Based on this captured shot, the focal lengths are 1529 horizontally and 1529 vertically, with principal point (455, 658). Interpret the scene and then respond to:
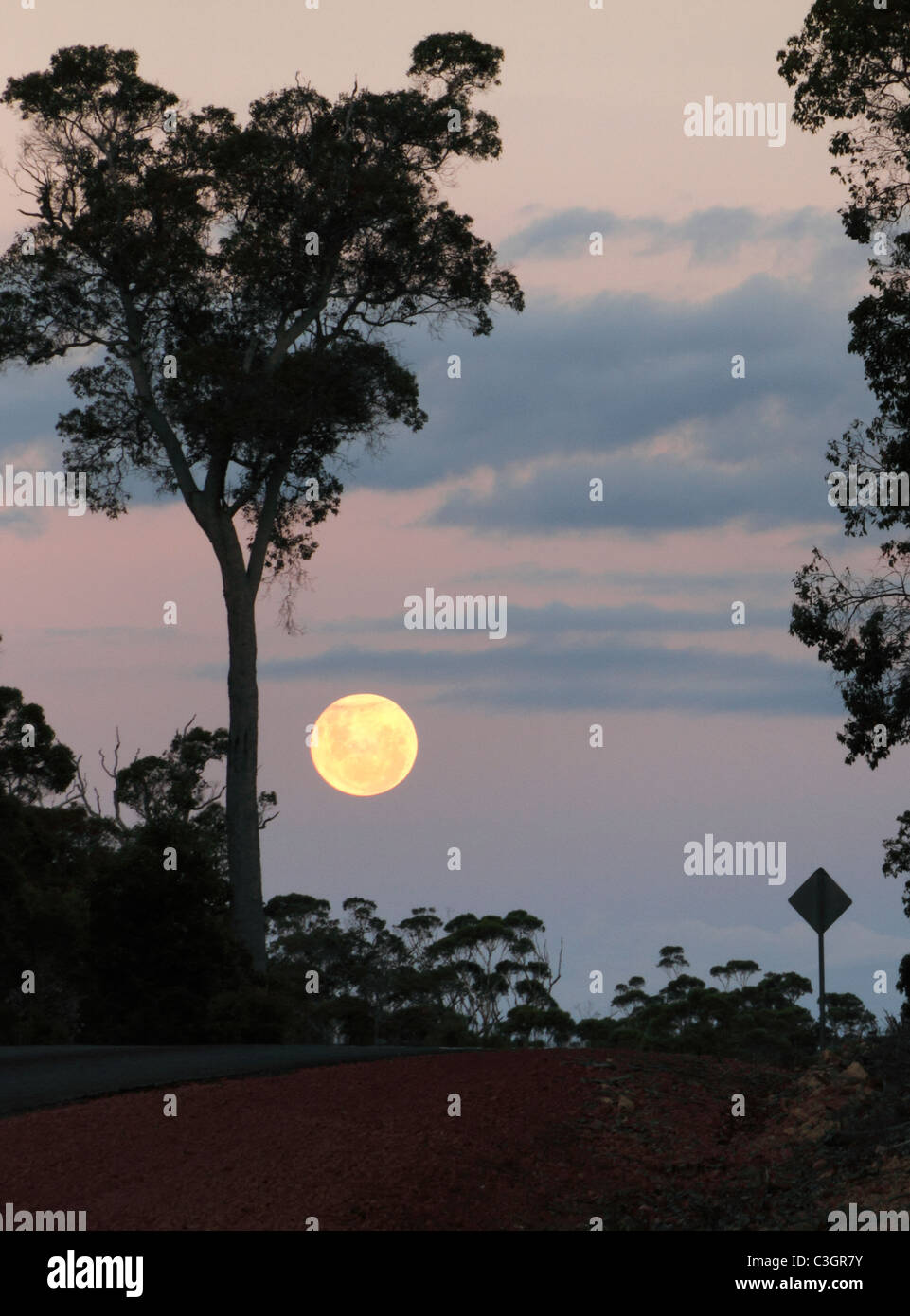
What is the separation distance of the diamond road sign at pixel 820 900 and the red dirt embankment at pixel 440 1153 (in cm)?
462

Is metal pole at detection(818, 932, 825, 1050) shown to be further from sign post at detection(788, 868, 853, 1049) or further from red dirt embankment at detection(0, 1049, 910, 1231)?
red dirt embankment at detection(0, 1049, 910, 1231)

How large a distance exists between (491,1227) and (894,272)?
1870 cm

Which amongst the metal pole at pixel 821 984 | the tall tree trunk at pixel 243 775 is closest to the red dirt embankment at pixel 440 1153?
the metal pole at pixel 821 984

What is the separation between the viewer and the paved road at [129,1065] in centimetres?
1661

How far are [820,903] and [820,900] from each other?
0.04 meters

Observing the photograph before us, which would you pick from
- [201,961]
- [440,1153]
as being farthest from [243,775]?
[440,1153]

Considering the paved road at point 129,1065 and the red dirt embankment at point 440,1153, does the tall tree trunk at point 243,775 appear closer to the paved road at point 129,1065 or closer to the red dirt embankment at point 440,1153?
the paved road at point 129,1065

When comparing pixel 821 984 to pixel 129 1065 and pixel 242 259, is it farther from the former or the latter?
pixel 242 259

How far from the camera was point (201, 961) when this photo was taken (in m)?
27.4

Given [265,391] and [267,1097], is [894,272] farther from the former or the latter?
[267,1097]

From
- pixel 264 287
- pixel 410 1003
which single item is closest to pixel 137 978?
pixel 264 287

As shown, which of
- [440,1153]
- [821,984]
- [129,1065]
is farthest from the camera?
[821,984]

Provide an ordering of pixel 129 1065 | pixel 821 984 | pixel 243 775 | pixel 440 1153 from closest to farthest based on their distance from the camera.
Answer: pixel 440 1153 < pixel 129 1065 < pixel 821 984 < pixel 243 775
